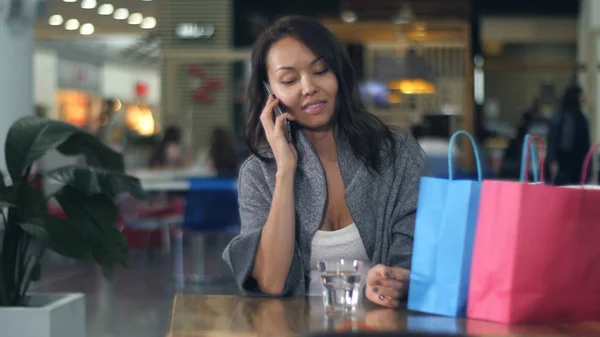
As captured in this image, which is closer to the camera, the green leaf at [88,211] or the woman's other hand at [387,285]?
the woman's other hand at [387,285]

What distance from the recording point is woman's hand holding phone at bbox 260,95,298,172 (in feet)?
7.59

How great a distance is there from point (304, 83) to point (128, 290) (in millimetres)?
5553

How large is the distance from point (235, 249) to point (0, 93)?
320cm

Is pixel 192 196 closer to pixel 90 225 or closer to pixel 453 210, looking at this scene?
pixel 90 225

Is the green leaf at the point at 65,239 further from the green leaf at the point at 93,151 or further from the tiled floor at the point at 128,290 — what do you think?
the tiled floor at the point at 128,290

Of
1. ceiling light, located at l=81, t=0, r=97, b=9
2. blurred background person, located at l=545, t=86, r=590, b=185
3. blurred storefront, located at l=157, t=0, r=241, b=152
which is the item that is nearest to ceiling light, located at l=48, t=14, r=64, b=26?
ceiling light, located at l=81, t=0, r=97, b=9

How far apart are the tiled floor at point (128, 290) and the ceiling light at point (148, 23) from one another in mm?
6381

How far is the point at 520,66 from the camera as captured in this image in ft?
39.0

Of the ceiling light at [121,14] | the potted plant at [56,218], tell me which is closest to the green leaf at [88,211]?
the potted plant at [56,218]

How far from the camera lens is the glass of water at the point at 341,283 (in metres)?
1.94

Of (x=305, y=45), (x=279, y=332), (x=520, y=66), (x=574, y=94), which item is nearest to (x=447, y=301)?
(x=279, y=332)

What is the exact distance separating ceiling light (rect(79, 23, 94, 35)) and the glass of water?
12580 millimetres

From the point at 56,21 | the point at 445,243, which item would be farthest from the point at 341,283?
the point at 56,21

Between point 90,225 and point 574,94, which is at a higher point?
point 574,94
